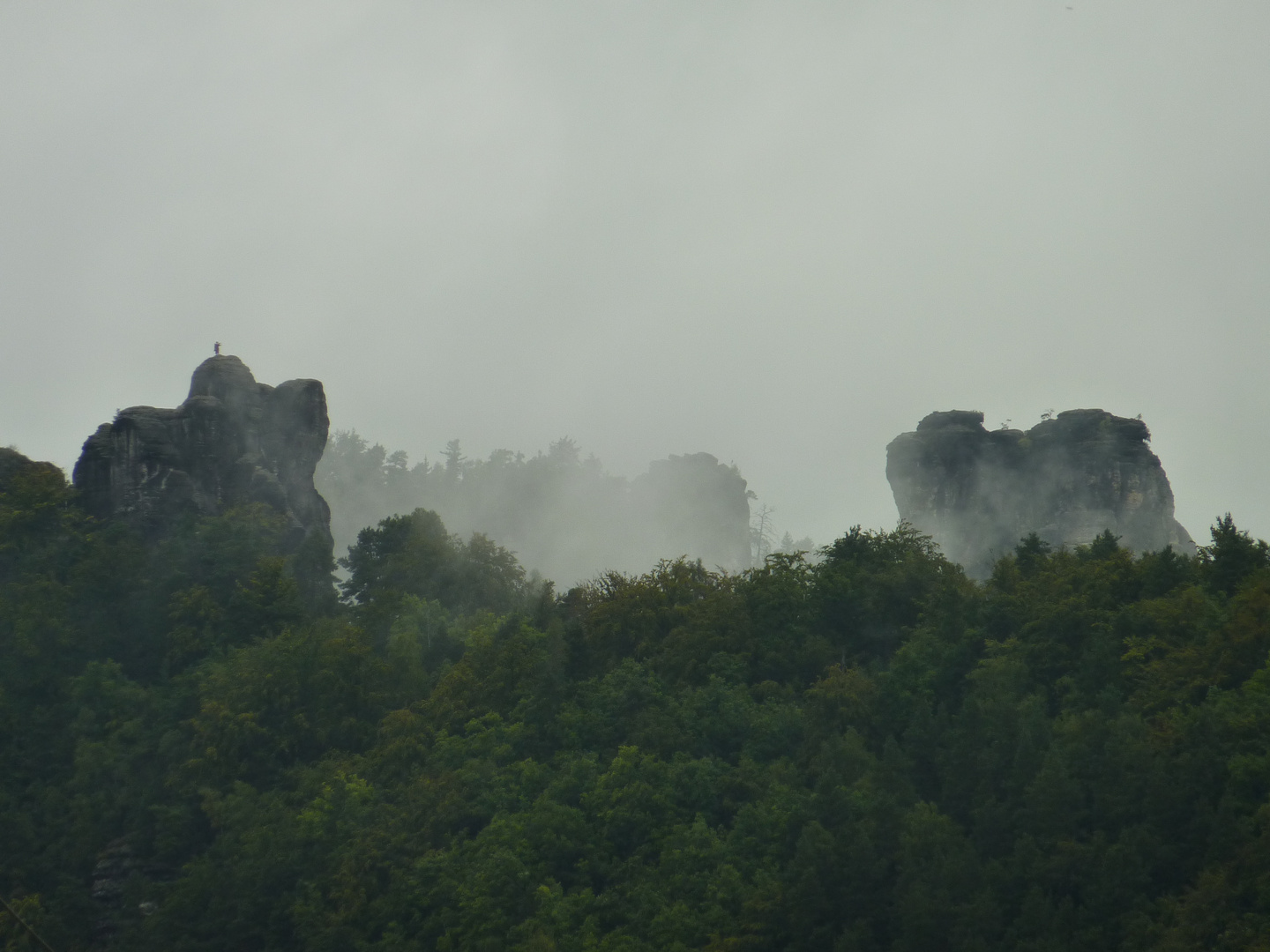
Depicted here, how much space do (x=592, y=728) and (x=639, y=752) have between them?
3.15m

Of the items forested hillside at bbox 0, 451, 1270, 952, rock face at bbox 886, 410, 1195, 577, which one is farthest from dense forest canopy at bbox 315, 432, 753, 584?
forested hillside at bbox 0, 451, 1270, 952

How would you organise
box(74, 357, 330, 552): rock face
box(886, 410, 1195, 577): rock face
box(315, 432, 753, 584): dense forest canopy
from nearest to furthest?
box(74, 357, 330, 552): rock face, box(886, 410, 1195, 577): rock face, box(315, 432, 753, 584): dense forest canopy

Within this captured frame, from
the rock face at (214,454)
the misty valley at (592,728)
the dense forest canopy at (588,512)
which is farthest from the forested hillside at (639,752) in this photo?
the dense forest canopy at (588,512)

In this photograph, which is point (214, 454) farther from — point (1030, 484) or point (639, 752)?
point (1030, 484)

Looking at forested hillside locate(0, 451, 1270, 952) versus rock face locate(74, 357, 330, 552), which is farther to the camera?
rock face locate(74, 357, 330, 552)

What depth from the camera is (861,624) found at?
2200 inches

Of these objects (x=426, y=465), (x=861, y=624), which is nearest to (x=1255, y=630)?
(x=861, y=624)

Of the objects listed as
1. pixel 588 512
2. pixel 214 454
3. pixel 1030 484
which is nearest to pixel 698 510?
pixel 588 512

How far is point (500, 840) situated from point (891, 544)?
22.9 metres

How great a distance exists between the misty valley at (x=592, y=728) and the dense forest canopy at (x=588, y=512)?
3092 cm

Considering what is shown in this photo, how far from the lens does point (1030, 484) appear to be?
273ft

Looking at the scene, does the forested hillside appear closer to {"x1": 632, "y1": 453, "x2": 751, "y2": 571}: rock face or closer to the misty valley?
the misty valley

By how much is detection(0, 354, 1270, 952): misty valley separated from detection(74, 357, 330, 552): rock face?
19 centimetres

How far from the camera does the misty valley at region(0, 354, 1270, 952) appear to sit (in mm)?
38000
